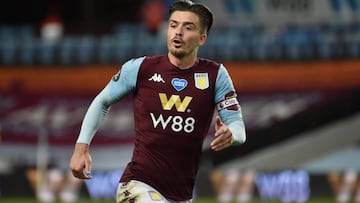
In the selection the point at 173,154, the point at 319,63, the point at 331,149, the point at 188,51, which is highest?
the point at 188,51

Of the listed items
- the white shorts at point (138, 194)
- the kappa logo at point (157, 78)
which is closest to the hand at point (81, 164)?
the white shorts at point (138, 194)

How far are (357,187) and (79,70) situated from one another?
10.0 meters

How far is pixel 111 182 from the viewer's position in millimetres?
17094

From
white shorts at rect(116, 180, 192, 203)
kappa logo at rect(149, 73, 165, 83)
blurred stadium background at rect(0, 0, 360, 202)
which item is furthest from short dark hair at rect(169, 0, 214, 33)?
blurred stadium background at rect(0, 0, 360, 202)

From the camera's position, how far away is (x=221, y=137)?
552 centimetres

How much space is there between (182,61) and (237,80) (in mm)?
17045

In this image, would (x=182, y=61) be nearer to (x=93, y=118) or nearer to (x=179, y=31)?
(x=179, y=31)

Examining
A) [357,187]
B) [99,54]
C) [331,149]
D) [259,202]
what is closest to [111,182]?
[259,202]

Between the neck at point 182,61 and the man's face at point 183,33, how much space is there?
0.16 ft

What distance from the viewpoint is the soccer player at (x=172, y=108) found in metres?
5.92

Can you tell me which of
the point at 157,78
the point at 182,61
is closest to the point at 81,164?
the point at 157,78

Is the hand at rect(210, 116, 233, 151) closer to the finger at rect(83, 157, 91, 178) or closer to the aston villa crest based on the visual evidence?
the aston villa crest

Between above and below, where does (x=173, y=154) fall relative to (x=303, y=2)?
above

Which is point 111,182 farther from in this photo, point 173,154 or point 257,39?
point 173,154
